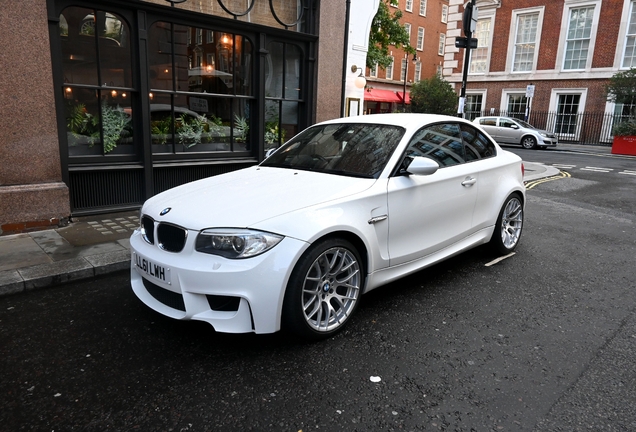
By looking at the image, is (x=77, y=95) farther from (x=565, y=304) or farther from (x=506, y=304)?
(x=565, y=304)

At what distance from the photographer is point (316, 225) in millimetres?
3227

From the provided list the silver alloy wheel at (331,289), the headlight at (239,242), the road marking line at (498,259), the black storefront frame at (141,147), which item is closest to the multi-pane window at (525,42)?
the black storefront frame at (141,147)

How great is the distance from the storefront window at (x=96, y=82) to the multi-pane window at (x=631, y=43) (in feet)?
96.2

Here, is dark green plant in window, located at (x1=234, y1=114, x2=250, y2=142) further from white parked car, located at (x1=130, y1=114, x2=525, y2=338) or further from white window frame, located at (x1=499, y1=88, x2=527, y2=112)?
white window frame, located at (x1=499, y1=88, x2=527, y2=112)

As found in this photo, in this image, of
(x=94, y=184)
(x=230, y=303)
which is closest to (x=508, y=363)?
(x=230, y=303)

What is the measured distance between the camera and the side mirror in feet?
12.6

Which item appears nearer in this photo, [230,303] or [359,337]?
[230,303]

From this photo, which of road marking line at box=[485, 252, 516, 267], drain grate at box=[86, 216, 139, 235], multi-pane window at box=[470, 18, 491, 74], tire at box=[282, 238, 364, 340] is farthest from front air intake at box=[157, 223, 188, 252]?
multi-pane window at box=[470, 18, 491, 74]

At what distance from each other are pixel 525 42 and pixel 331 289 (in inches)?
1289

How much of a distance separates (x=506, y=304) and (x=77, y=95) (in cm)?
618

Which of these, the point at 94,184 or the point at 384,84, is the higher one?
the point at 384,84

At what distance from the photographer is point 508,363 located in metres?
3.19

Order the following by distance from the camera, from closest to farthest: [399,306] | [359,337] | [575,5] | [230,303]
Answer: [230,303]
[359,337]
[399,306]
[575,5]

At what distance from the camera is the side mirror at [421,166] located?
3830 millimetres
